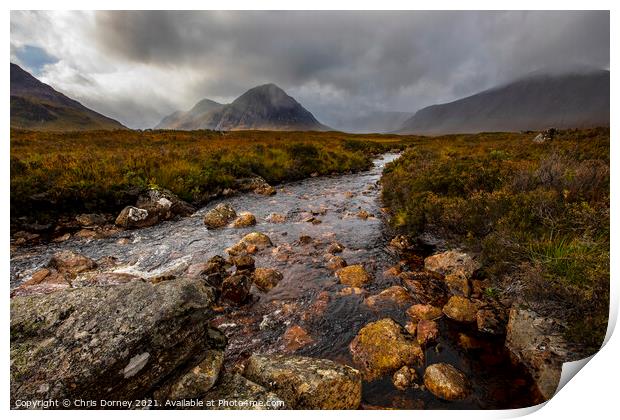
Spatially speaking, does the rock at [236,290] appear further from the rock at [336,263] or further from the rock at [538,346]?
the rock at [538,346]

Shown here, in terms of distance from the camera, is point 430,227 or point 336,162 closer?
point 430,227

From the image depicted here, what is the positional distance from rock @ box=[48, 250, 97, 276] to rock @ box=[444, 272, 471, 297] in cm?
838

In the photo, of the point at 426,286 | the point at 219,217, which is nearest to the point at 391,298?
the point at 426,286

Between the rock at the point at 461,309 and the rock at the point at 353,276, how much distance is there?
1.73 m

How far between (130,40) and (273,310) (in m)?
5.37

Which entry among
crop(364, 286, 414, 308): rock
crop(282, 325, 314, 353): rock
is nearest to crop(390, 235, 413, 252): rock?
crop(364, 286, 414, 308): rock

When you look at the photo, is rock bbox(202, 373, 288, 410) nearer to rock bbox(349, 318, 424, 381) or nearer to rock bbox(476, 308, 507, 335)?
rock bbox(349, 318, 424, 381)

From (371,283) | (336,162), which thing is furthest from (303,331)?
(336,162)

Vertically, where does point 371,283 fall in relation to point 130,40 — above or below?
below

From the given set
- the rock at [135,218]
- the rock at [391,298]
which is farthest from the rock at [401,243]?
the rock at [135,218]

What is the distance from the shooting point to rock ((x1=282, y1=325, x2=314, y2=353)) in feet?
14.8

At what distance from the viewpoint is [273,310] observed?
548 centimetres

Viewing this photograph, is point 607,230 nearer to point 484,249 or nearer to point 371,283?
point 484,249

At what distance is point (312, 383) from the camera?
338cm
